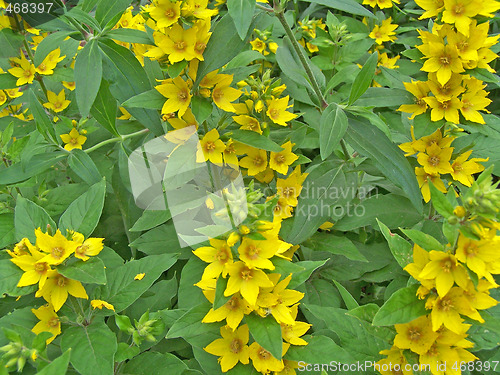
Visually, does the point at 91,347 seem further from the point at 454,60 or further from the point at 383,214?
the point at 454,60

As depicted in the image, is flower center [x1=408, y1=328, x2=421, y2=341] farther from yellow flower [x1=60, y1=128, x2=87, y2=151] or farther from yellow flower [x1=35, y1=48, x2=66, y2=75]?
yellow flower [x1=35, y1=48, x2=66, y2=75]

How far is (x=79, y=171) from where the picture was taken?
6.24ft

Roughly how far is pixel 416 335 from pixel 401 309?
0.53 ft

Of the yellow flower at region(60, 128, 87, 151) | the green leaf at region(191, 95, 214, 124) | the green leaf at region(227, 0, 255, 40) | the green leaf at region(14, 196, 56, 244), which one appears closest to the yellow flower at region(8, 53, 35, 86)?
the yellow flower at region(60, 128, 87, 151)

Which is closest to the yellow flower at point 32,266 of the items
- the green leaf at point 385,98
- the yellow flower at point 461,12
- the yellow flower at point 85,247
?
the yellow flower at point 85,247

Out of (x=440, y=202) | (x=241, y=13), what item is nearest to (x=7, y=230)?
(x=241, y=13)

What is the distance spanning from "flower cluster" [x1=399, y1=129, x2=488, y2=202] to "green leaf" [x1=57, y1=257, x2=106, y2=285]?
1384 millimetres

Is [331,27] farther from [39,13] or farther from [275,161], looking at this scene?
[39,13]

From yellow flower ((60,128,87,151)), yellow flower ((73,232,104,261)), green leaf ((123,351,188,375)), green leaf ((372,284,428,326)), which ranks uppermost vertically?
yellow flower ((73,232,104,261))

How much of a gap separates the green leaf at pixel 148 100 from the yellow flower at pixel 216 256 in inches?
25.5

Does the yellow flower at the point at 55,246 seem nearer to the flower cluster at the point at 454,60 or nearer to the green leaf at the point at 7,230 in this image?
the green leaf at the point at 7,230

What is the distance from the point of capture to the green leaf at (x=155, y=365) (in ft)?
5.01

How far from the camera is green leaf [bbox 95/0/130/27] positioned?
1765mm

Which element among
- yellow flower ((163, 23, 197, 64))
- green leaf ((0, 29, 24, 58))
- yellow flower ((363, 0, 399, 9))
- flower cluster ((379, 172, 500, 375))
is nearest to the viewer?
flower cluster ((379, 172, 500, 375))
